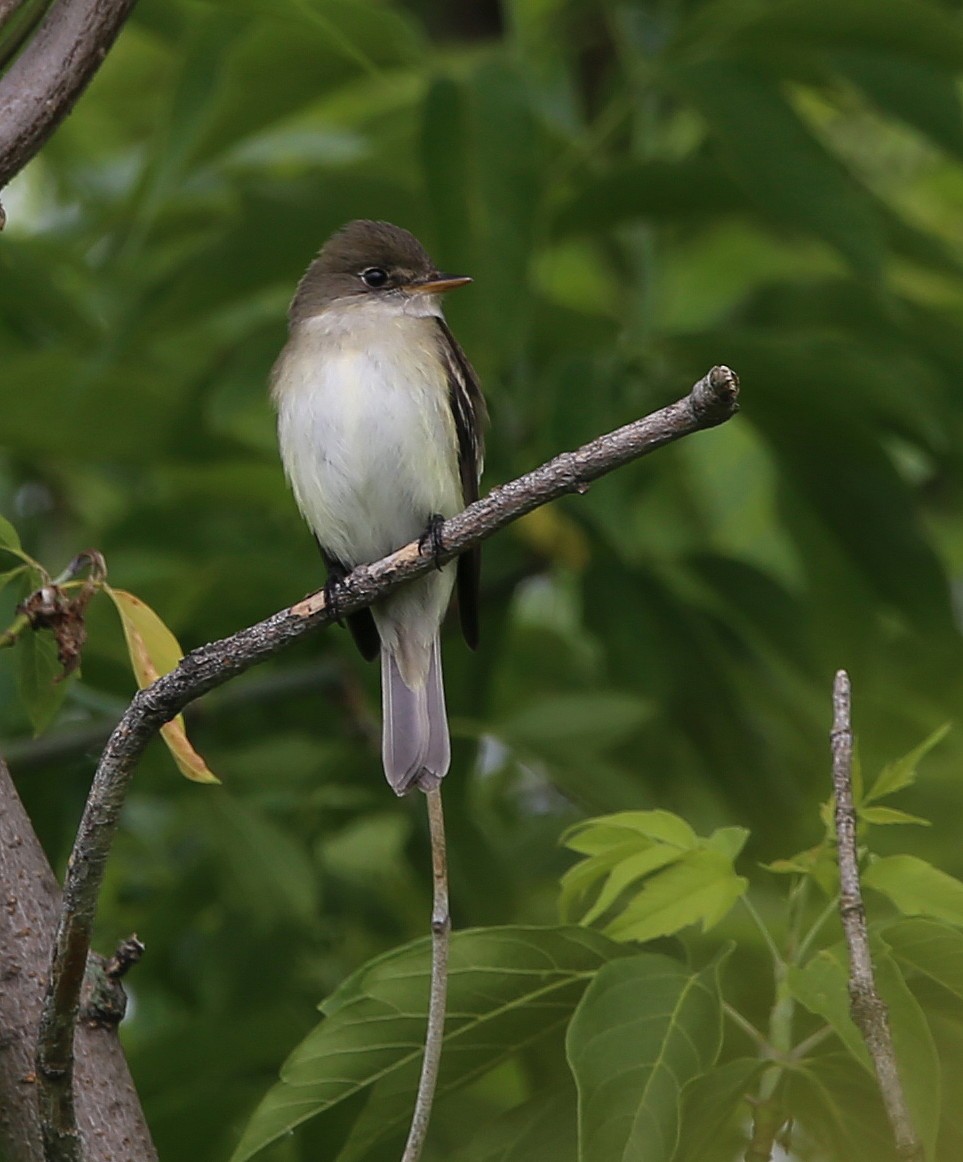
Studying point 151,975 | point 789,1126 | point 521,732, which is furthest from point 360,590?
point 151,975

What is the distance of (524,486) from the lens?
220 cm

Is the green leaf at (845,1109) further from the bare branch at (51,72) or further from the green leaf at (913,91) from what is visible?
the green leaf at (913,91)

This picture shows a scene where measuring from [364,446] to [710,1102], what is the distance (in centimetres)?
211

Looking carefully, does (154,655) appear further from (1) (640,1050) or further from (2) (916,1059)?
(2) (916,1059)

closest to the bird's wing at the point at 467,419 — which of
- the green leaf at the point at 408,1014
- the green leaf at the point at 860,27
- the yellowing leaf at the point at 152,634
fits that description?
A: the green leaf at the point at 860,27

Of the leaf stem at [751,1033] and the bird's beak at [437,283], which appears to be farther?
the bird's beak at [437,283]

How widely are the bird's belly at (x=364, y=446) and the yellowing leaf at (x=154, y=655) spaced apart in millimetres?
1489

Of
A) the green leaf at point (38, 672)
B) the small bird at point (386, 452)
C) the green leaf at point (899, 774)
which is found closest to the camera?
the green leaf at point (899, 774)

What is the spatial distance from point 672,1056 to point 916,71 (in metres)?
2.76

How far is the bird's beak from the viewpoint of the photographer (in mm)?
4016

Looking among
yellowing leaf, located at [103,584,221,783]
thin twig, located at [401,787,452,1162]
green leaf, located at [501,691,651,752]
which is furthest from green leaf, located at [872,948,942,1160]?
green leaf, located at [501,691,651,752]

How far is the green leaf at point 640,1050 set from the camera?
2.28 metres

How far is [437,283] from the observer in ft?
13.7

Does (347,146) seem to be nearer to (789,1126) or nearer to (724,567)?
(724,567)
